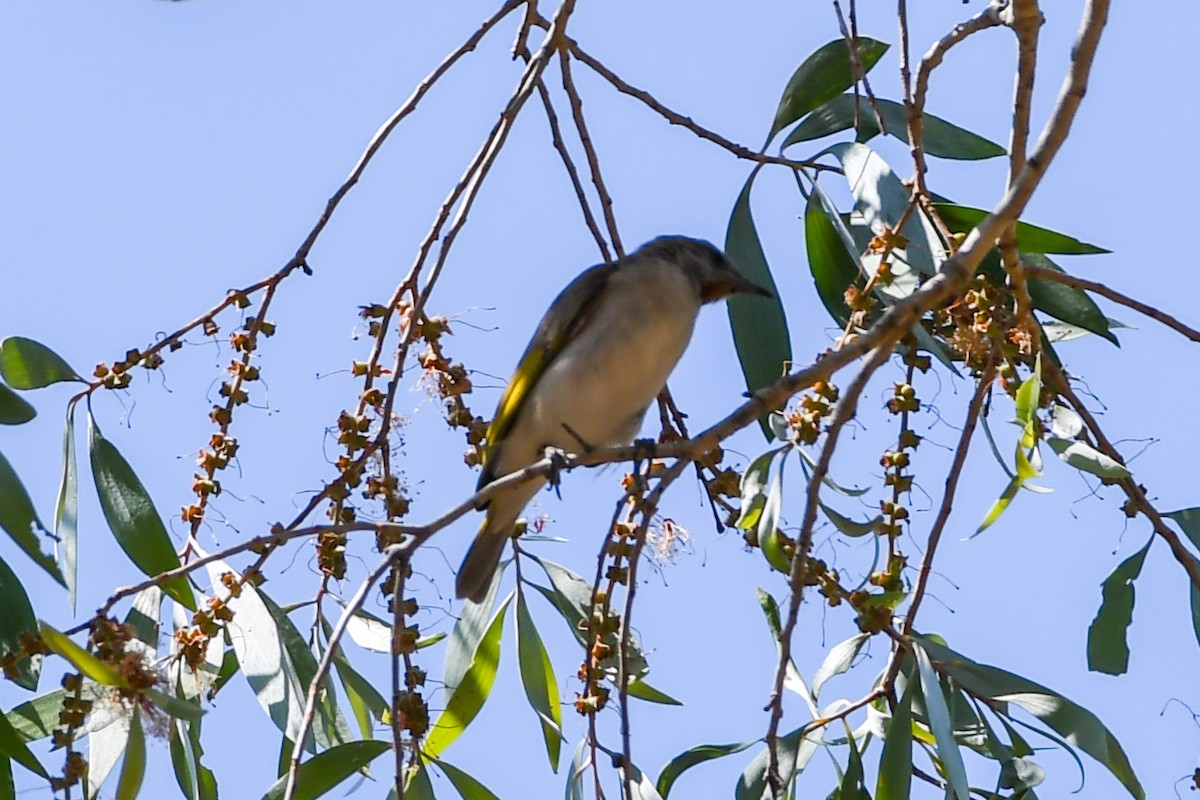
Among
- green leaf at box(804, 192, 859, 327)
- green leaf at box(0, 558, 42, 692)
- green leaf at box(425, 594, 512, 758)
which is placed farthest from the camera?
green leaf at box(804, 192, 859, 327)

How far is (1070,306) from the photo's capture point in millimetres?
3059

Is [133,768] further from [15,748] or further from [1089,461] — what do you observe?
[1089,461]

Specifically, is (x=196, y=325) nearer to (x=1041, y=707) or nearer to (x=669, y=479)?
(x=669, y=479)

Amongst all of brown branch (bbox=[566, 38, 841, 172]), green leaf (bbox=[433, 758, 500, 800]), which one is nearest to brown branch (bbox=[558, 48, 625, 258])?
brown branch (bbox=[566, 38, 841, 172])

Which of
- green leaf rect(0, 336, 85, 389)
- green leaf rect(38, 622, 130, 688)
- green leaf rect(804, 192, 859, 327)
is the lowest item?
green leaf rect(38, 622, 130, 688)

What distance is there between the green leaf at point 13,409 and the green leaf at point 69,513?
354 mm

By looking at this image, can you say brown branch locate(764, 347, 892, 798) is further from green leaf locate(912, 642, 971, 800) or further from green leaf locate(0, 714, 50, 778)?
green leaf locate(0, 714, 50, 778)

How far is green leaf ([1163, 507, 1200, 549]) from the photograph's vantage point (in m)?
2.84

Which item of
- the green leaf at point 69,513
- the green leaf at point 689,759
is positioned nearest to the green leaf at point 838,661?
the green leaf at point 689,759

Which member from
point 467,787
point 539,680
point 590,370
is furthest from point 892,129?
point 467,787

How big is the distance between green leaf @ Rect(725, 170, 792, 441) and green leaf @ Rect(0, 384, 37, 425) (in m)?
1.51

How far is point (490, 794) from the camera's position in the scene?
2.84 m

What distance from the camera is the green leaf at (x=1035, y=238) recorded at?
2.95 metres

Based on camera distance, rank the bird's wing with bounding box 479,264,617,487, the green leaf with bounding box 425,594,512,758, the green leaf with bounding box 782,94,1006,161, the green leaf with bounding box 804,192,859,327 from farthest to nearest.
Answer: the bird's wing with bounding box 479,264,617,487, the green leaf with bounding box 804,192,859,327, the green leaf with bounding box 782,94,1006,161, the green leaf with bounding box 425,594,512,758
